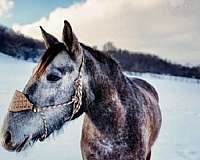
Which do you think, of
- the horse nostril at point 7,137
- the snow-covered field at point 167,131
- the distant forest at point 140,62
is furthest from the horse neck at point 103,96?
the distant forest at point 140,62

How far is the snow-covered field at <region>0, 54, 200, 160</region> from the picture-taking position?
2.22 m

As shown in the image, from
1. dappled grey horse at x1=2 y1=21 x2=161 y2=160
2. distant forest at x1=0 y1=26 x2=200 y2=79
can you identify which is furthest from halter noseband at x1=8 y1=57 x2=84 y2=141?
distant forest at x1=0 y1=26 x2=200 y2=79

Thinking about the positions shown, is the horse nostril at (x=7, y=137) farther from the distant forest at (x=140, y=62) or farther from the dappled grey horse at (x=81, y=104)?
the distant forest at (x=140, y=62)

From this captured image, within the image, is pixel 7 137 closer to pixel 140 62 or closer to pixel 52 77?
pixel 52 77

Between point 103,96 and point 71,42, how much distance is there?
21 centimetres

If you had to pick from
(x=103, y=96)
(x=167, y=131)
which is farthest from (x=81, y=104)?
(x=167, y=131)

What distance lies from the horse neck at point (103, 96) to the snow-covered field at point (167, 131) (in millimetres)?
106

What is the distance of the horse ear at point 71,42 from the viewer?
3.11 ft

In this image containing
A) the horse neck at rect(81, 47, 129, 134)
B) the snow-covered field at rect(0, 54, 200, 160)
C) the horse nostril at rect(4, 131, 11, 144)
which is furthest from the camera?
the snow-covered field at rect(0, 54, 200, 160)

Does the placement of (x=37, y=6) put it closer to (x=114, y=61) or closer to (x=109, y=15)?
(x=109, y=15)

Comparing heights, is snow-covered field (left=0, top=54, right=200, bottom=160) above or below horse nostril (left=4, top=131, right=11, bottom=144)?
below

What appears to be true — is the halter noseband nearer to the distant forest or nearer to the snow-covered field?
the snow-covered field

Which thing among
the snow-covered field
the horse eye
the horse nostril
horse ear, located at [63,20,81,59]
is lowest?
the snow-covered field

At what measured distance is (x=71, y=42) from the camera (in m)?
0.98
